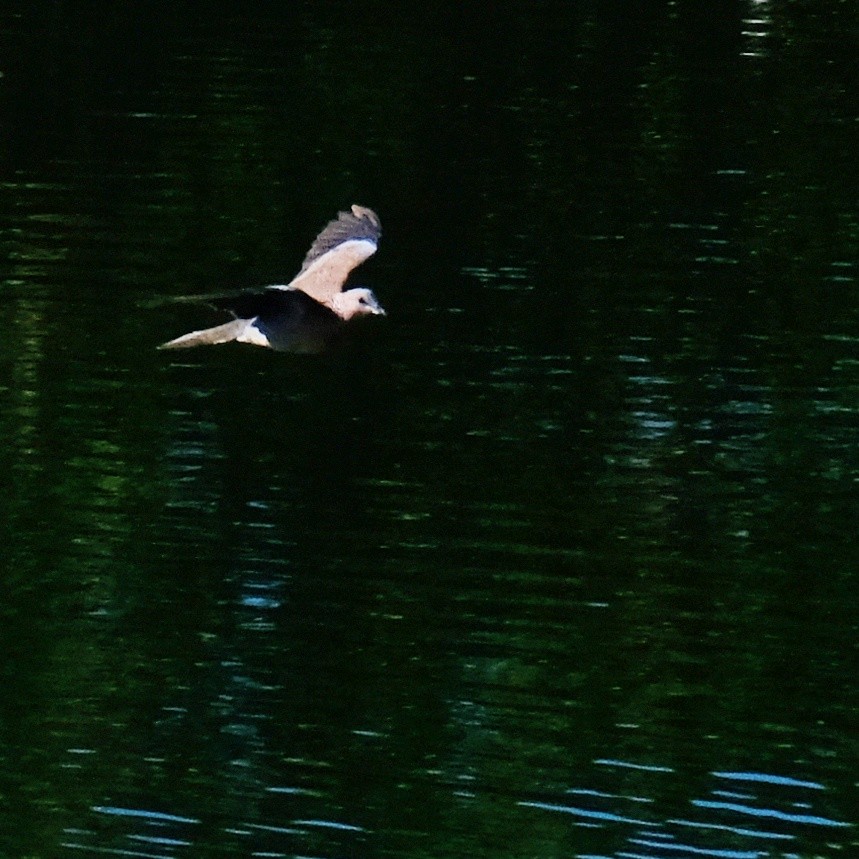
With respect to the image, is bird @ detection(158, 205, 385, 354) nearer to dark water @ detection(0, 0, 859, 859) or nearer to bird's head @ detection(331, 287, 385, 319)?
bird's head @ detection(331, 287, 385, 319)

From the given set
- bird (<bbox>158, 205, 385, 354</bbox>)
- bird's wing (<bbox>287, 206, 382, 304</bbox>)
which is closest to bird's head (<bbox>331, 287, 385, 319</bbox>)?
bird (<bbox>158, 205, 385, 354</bbox>)

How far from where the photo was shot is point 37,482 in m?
22.0

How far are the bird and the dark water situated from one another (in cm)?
158

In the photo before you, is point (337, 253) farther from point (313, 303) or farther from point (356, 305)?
point (313, 303)

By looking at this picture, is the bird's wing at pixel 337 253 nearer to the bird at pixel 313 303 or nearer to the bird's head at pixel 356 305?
the bird at pixel 313 303

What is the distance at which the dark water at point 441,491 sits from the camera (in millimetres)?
16672

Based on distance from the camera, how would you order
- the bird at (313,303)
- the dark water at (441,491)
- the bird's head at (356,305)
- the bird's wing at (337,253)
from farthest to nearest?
1. the bird's wing at (337,253)
2. the bird's head at (356,305)
3. the bird at (313,303)
4. the dark water at (441,491)

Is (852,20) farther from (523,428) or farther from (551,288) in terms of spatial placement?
(523,428)

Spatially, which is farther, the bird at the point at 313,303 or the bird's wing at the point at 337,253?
the bird's wing at the point at 337,253

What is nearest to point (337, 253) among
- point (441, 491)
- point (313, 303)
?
point (313, 303)

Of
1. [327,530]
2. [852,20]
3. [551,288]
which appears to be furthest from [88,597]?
[852,20]

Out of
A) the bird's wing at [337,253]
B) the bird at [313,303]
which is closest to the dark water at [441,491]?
the bird at [313,303]

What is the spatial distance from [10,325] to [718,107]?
48.3ft

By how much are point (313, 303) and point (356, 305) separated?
18.7 inches
